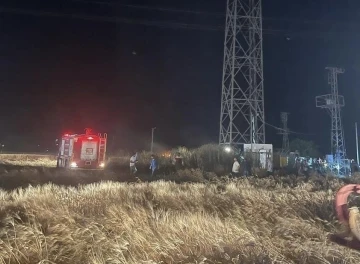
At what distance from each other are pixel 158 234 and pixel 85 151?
908 inches

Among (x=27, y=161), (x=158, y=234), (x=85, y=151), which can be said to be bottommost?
(x=158, y=234)

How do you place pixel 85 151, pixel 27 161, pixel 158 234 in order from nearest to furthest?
1. pixel 158 234
2. pixel 85 151
3. pixel 27 161

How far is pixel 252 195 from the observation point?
9.89 meters

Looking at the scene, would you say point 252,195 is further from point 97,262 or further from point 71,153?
point 71,153

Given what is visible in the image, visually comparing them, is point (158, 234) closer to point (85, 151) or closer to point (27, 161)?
point (85, 151)

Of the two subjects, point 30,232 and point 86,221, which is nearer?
point 30,232

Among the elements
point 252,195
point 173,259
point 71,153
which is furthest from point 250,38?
point 173,259

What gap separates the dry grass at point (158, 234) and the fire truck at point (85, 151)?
62.6 ft

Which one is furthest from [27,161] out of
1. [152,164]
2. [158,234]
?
[158,234]

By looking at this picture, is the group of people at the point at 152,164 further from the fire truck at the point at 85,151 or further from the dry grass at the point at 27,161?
the dry grass at the point at 27,161

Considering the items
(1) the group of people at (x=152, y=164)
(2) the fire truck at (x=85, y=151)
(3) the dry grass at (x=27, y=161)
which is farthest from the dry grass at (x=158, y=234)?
(3) the dry grass at (x=27, y=161)

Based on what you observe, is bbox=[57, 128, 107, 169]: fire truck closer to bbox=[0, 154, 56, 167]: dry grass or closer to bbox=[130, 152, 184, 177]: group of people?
bbox=[0, 154, 56, 167]: dry grass

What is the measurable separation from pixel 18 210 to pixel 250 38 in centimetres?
2680

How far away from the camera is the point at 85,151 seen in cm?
2780
